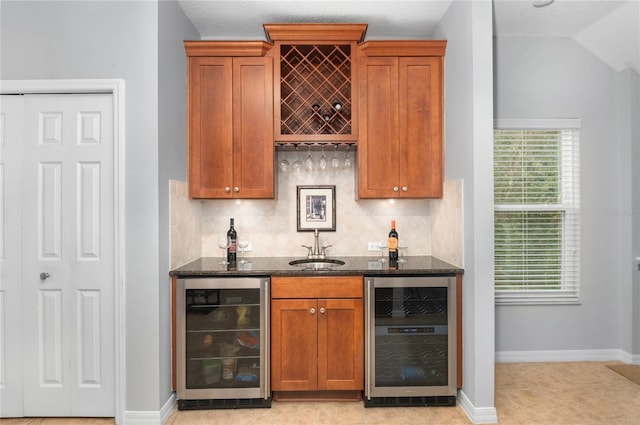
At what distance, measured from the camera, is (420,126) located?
2.77m

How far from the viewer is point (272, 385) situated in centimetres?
246

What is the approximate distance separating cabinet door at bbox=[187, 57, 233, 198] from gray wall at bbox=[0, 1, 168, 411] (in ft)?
1.57

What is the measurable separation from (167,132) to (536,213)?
10.4 ft

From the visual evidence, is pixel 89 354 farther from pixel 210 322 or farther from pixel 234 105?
pixel 234 105

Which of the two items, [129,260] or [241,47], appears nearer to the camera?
[129,260]

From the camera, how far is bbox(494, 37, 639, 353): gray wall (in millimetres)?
3115

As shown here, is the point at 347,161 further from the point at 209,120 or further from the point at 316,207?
the point at 209,120

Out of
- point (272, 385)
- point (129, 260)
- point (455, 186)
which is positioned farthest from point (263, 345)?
point (455, 186)

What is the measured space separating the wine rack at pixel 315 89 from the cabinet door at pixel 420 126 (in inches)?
17.7

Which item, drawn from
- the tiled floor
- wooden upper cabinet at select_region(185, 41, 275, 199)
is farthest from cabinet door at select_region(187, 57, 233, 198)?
the tiled floor

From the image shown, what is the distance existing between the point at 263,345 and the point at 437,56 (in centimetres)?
254

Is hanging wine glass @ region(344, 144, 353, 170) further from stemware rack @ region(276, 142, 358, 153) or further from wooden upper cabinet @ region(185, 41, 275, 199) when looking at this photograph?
wooden upper cabinet @ region(185, 41, 275, 199)

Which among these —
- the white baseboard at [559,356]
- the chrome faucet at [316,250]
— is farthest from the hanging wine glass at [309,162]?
the white baseboard at [559,356]

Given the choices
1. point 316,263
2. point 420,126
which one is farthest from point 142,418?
point 420,126
